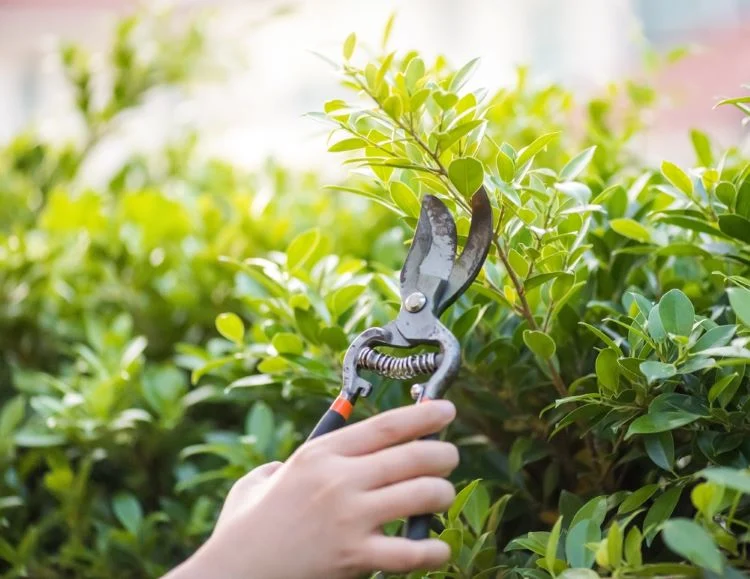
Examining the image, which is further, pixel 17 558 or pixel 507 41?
pixel 507 41

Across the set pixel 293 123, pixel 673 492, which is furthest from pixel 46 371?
pixel 293 123

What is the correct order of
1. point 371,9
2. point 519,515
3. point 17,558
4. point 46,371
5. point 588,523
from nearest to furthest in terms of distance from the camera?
point 588,523
point 519,515
point 17,558
point 46,371
point 371,9

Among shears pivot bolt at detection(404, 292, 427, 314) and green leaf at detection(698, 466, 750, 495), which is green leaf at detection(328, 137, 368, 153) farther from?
green leaf at detection(698, 466, 750, 495)

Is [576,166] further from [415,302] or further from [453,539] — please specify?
[453,539]

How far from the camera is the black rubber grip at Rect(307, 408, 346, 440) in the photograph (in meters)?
0.62

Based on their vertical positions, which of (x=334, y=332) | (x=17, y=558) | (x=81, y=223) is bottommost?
(x=17, y=558)

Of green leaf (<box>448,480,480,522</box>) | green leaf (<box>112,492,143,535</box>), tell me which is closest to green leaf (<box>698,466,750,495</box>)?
green leaf (<box>448,480,480,522</box>)

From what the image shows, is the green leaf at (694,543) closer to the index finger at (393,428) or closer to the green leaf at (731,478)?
the green leaf at (731,478)

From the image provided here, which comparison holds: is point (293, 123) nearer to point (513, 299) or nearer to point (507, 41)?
point (507, 41)

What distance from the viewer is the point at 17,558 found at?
3.37 ft

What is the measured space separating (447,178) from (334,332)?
0.20 m

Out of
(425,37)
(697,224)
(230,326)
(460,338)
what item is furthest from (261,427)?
(425,37)

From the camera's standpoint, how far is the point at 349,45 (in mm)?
690

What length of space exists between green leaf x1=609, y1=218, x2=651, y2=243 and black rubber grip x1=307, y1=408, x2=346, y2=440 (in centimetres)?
34
